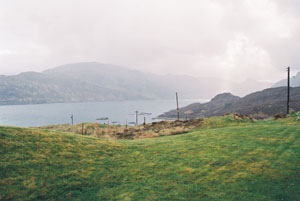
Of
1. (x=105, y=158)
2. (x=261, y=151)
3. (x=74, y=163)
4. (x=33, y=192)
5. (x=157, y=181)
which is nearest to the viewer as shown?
(x=33, y=192)

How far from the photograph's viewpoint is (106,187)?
9.19m

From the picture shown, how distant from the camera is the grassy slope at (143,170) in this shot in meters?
8.49

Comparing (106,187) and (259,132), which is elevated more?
(259,132)

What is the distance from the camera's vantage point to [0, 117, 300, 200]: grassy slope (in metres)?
8.49

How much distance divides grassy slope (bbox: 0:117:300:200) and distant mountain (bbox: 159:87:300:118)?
3978 inches

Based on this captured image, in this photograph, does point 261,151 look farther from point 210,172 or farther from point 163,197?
point 163,197

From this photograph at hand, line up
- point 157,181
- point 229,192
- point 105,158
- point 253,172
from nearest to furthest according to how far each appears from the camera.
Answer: point 229,192 → point 157,181 → point 253,172 → point 105,158

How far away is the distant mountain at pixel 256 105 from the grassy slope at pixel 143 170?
10104 centimetres

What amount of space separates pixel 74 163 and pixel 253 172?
1082cm

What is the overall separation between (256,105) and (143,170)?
131 m

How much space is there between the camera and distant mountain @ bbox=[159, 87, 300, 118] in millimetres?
102062

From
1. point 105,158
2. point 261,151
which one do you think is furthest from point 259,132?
point 105,158

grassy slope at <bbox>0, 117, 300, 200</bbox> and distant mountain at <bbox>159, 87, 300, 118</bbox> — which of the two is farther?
distant mountain at <bbox>159, 87, 300, 118</bbox>

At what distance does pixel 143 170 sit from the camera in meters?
11.3
